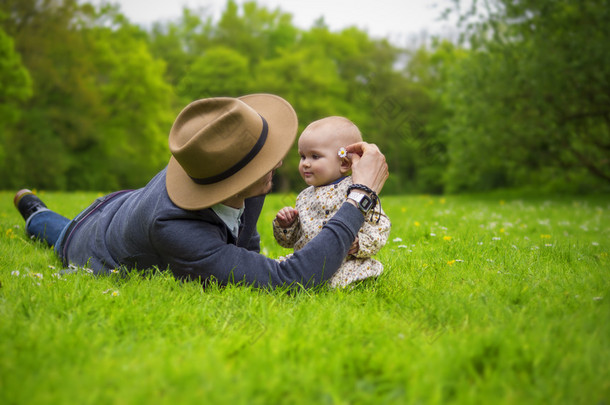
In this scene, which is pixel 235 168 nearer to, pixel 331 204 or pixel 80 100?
pixel 331 204

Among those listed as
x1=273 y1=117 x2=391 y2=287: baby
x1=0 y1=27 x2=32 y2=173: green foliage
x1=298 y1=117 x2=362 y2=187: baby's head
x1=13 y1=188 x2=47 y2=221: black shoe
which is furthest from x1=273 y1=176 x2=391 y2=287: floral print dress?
x1=0 y1=27 x2=32 y2=173: green foliage

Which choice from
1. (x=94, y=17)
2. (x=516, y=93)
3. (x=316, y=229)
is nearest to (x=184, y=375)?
(x=316, y=229)

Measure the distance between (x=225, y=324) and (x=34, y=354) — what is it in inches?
34.1

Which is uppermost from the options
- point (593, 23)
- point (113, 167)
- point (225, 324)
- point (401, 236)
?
point (593, 23)

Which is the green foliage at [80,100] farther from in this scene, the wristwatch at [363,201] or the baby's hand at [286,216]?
the wristwatch at [363,201]

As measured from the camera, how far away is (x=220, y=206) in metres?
3.05

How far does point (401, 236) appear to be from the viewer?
5531mm

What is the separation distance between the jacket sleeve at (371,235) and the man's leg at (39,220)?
2962 millimetres

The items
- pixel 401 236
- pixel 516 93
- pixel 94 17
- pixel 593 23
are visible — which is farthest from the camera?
pixel 94 17

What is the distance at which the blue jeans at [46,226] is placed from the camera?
4.35m

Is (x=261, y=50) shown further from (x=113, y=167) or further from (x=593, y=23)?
(x=593, y=23)

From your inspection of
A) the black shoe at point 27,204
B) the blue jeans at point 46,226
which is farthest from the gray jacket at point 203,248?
the black shoe at point 27,204

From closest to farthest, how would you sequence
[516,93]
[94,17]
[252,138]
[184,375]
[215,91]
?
[184,375], [252,138], [516,93], [94,17], [215,91]

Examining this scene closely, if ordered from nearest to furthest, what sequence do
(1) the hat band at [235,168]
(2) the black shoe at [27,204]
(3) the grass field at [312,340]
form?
(3) the grass field at [312,340] < (1) the hat band at [235,168] < (2) the black shoe at [27,204]
